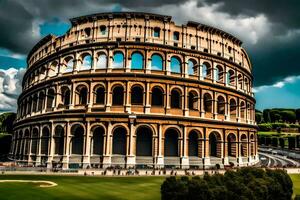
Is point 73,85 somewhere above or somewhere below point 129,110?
above

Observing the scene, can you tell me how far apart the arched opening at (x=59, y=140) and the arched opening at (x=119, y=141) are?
24.1ft

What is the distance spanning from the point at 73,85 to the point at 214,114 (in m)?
19.0

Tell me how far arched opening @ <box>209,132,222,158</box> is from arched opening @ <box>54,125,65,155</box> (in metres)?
19.8

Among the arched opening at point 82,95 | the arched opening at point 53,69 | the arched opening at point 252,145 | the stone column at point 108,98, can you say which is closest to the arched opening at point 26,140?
the arched opening at point 53,69

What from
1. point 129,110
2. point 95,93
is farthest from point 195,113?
point 95,93

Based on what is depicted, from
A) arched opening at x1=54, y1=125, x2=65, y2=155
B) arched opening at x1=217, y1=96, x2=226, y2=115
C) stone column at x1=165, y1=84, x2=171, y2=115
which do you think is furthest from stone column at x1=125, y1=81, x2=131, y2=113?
arched opening at x1=217, y1=96, x2=226, y2=115

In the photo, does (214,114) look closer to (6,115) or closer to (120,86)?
(120,86)

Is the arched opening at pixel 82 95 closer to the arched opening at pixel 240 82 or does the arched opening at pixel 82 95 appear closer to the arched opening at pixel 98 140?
the arched opening at pixel 98 140

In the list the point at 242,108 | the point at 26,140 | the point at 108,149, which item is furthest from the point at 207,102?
the point at 26,140

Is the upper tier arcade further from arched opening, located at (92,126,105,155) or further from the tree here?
the tree

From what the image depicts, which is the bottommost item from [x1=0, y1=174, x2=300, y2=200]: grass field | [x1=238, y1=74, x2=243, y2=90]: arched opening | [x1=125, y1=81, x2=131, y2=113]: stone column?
[x1=0, y1=174, x2=300, y2=200]: grass field

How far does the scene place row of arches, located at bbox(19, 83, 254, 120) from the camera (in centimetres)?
3506

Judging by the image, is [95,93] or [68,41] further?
[68,41]

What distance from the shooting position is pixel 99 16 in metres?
37.5
